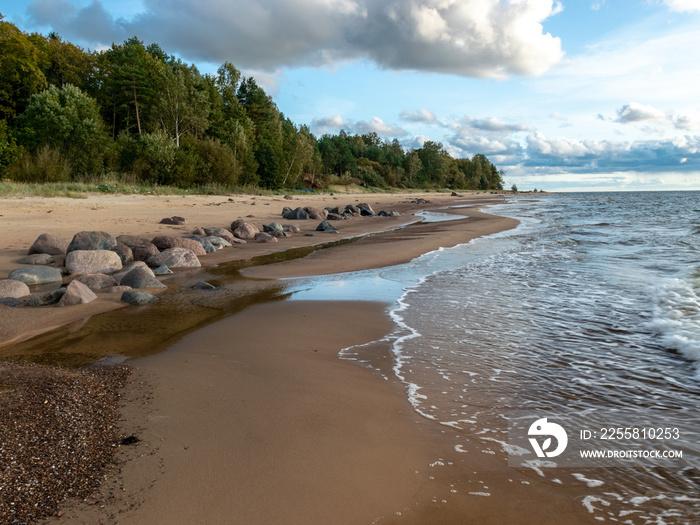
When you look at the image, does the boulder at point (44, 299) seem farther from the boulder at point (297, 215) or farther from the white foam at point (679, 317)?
the boulder at point (297, 215)

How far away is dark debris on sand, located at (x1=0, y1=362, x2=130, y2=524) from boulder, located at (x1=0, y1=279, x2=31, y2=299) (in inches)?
129

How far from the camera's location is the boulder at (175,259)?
871 centimetres

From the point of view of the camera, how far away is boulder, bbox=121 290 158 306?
19.8 feet

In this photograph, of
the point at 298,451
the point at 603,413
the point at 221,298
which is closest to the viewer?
the point at 298,451

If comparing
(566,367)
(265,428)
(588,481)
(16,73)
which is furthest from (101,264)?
(16,73)

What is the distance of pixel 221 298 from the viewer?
655 centimetres

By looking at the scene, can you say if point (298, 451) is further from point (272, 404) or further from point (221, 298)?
point (221, 298)

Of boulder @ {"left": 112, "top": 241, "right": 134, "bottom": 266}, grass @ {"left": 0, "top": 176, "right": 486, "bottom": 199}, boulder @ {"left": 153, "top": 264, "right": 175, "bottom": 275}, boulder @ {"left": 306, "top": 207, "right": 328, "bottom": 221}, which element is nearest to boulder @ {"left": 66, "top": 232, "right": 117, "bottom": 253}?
boulder @ {"left": 112, "top": 241, "right": 134, "bottom": 266}

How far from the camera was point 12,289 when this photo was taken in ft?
20.0

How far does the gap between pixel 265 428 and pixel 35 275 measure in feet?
21.2

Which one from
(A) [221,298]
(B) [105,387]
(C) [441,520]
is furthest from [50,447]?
(A) [221,298]

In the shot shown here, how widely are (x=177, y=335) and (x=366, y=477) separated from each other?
322 centimetres

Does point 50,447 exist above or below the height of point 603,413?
above

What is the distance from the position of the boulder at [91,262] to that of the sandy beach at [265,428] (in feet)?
6.85
